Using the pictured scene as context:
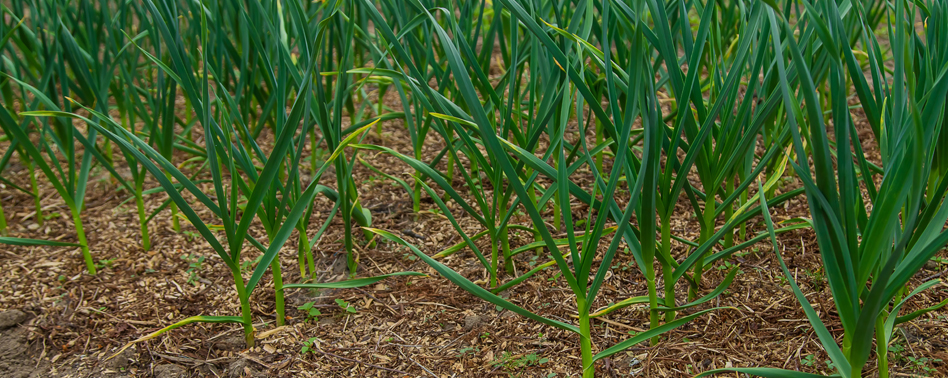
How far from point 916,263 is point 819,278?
715 mm

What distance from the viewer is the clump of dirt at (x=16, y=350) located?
168 cm

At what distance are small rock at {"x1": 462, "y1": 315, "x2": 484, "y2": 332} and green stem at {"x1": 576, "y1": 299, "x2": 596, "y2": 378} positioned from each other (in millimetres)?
388

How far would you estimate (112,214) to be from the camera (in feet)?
7.66

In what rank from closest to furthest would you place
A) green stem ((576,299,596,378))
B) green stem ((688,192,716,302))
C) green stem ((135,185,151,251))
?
green stem ((576,299,596,378)) < green stem ((688,192,716,302)) < green stem ((135,185,151,251))

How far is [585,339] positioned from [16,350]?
1513 mm

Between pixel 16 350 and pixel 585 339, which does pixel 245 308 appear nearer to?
pixel 16 350

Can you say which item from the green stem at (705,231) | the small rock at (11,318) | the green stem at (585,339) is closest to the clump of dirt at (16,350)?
the small rock at (11,318)

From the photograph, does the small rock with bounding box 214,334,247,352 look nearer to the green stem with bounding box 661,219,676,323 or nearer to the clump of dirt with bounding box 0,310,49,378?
the clump of dirt with bounding box 0,310,49,378

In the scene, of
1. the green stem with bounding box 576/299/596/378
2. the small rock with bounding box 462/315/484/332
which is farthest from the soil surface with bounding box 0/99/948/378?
the green stem with bounding box 576/299/596/378

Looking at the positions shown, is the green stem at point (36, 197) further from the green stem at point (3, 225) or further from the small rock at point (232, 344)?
the small rock at point (232, 344)

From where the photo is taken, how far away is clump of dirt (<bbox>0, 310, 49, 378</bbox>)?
1.68 metres

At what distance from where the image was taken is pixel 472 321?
1.67 meters

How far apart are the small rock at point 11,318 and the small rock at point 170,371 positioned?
1.78 feet

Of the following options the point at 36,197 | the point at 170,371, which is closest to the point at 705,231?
the point at 170,371
